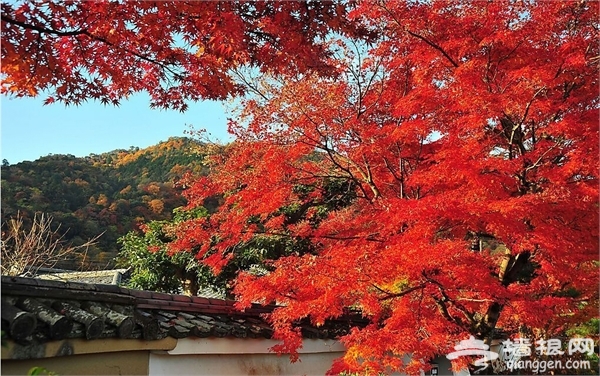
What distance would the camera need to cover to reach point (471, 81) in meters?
7.22

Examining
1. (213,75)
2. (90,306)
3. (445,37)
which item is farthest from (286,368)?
(445,37)

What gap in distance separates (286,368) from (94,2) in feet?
16.7

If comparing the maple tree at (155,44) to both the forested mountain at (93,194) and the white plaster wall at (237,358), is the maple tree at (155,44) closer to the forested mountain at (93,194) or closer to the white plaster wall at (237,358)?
the white plaster wall at (237,358)

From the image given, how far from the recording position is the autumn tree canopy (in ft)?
17.0

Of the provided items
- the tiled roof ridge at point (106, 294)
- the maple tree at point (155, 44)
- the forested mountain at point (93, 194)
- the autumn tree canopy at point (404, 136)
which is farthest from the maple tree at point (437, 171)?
the forested mountain at point (93, 194)

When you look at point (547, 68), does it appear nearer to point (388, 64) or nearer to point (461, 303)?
point (388, 64)

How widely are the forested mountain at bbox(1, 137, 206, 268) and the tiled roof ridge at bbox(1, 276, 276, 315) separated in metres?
7.34

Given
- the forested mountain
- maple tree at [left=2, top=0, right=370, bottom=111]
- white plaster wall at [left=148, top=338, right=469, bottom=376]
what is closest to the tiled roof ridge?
white plaster wall at [left=148, top=338, right=469, bottom=376]

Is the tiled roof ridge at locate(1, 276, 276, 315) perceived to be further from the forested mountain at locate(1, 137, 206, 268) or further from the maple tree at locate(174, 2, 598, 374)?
the forested mountain at locate(1, 137, 206, 268)

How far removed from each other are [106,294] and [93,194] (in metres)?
13.7

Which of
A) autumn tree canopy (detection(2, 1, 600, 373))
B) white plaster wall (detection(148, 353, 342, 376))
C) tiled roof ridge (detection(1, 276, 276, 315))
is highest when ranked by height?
autumn tree canopy (detection(2, 1, 600, 373))

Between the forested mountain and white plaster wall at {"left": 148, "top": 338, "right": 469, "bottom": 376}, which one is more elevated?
the forested mountain

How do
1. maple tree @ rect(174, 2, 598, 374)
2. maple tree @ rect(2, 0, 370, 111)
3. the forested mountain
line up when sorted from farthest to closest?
the forested mountain
maple tree @ rect(174, 2, 598, 374)
maple tree @ rect(2, 0, 370, 111)

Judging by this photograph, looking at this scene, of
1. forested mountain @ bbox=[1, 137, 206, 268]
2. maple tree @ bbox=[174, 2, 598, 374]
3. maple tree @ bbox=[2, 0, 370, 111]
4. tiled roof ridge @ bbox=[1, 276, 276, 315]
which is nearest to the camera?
tiled roof ridge @ bbox=[1, 276, 276, 315]
